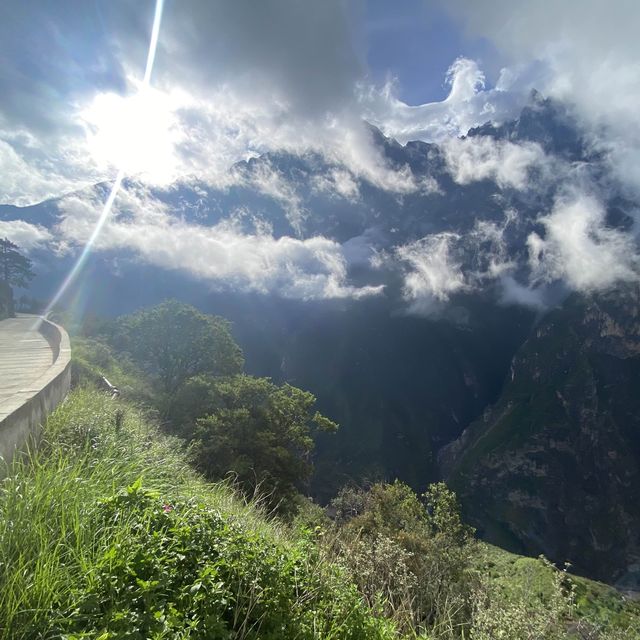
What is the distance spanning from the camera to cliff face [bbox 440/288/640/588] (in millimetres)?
149625

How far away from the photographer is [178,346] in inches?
1462

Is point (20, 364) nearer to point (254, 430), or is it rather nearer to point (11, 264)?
point (254, 430)

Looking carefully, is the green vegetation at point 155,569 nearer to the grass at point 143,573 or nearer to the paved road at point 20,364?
the grass at point 143,573

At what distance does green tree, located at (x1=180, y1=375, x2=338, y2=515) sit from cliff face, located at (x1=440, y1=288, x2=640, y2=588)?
15008cm

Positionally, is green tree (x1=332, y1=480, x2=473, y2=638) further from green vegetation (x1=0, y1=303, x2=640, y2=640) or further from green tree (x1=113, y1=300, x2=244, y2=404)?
green tree (x1=113, y1=300, x2=244, y2=404)

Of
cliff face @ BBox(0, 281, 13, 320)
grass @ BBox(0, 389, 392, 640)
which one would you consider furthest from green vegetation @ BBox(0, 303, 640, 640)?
cliff face @ BBox(0, 281, 13, 320)

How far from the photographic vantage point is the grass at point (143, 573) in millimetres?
2807

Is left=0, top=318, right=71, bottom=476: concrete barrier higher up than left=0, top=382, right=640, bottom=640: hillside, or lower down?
lower down

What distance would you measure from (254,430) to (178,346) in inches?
625

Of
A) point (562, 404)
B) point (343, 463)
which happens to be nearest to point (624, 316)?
point (562, 404)

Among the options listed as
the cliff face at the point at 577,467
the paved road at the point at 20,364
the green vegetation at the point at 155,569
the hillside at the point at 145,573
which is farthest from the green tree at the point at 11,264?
the cliff face at the point at 577,467

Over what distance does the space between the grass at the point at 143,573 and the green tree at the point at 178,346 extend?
103 feet

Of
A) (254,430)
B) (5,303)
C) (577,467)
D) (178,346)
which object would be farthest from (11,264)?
(577,467)

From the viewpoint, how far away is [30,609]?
2752mm
